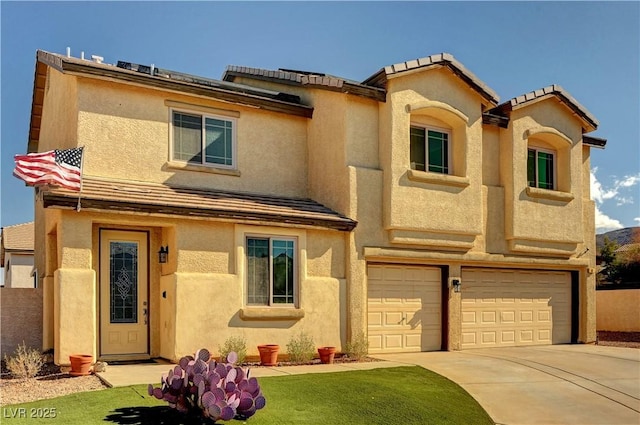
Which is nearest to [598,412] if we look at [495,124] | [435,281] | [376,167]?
[435,281]

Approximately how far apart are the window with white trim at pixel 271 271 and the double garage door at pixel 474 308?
2286mm

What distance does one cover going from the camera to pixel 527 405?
1050cm

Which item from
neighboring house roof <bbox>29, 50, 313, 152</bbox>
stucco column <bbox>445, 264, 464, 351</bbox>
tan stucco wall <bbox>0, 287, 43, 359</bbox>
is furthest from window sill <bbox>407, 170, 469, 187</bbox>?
tan stucco wall <bbox>0, 287, 43, 359</bbox>

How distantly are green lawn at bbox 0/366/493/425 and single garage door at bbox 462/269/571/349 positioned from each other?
5.87 meters

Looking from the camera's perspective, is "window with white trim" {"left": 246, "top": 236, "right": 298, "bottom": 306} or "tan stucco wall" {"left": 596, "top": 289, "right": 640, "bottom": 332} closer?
"window with white trim" {"left": 246, "top": 236, "right": 298, "bottom": 306}

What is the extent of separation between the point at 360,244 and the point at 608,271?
21292mm

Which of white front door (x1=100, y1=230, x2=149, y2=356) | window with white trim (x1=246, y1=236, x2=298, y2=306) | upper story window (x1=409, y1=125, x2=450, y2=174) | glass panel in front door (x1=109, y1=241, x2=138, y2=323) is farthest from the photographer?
upper story window (x1=409, y1=125, x2=450, y2=174)

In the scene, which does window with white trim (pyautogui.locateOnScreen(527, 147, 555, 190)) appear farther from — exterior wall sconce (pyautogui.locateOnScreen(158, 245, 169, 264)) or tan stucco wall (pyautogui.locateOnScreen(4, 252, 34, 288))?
tan stucco wall (pyautogui.locateOnScreen(4, 252, 34, 288))

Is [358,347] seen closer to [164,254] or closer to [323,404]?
[164,254]

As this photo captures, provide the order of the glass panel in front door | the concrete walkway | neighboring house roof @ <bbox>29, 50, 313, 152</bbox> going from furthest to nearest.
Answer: neighboring house roof @ <bbox>29, 50, 313, 152</bbox> → the glass panel in front door → the concrete walkway

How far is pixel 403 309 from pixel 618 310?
12.5m

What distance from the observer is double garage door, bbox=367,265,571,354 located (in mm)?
15508

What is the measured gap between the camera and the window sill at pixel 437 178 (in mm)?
15482

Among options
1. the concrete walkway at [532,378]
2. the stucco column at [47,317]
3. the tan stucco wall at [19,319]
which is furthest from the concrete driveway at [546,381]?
the tan stucco wall at [19,319]
